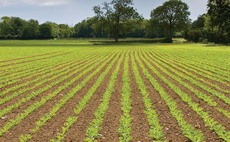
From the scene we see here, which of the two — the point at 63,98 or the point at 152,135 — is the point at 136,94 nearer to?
the point at 63,98

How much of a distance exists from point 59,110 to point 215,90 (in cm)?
714

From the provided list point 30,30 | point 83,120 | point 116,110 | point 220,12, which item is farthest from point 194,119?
point 30,30

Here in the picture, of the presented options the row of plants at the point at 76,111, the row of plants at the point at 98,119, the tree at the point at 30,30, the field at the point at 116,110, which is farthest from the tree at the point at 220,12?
the tree at the point at 30,30

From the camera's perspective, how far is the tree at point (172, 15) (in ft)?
347

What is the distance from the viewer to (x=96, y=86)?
14.8 meters

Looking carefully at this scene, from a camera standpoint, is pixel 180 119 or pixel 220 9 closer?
pixel 180 119

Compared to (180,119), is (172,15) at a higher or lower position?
higher

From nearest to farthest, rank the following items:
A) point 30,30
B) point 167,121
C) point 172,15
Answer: point 167,121
point 172,15
point 30,30

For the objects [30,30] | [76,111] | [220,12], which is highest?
[220,12]

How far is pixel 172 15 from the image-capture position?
350 ft

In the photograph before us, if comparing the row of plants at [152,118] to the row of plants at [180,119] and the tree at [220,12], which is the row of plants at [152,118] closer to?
the row of plants at [180,119]

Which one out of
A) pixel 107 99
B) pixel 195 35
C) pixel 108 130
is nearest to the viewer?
pixel 108 130

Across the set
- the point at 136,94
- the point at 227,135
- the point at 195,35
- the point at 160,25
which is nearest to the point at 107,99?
the point at 136,94

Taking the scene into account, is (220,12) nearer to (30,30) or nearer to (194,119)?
(194,119)
